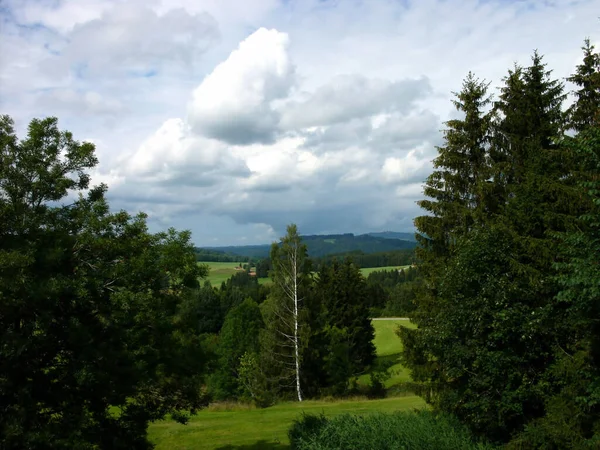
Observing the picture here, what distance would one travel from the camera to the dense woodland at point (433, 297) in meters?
9.66

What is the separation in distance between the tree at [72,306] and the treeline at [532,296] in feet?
30.5

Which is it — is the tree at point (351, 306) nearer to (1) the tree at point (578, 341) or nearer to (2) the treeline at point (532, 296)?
(2) the treeline at point (532, 296)

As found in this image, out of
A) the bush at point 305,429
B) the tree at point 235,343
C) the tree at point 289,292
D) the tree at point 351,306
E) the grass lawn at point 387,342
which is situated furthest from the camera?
the grass lawn at point 387,342

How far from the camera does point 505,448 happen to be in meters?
14.5

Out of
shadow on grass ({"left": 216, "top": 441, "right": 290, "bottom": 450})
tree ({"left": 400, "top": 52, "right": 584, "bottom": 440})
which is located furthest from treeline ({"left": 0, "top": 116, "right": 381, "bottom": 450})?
tree ({"left": 400, "top": 52, "right": 584, "bottom": 440})

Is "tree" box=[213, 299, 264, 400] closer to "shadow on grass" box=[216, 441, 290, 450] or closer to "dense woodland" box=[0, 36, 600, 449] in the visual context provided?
"shadow on grass" box=[216, 441, 290, 450]

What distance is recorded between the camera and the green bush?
1352 centimetres

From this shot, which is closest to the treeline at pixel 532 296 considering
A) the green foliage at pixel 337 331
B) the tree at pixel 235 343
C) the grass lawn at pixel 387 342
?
the green foliage at pixel 337 331

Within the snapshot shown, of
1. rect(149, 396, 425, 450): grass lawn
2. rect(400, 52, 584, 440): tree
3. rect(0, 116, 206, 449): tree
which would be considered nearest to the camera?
rect(0, 116, 206, 449): tree

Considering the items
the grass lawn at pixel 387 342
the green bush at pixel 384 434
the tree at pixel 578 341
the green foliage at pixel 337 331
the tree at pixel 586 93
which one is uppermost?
the tree at pixel 586 93

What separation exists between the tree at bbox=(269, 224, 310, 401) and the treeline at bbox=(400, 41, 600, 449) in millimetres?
19052

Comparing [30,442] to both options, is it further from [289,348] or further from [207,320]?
[207,320]

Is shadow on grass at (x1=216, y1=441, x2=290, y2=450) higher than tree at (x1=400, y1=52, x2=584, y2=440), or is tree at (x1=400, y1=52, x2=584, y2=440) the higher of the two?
tree at (x1=400, y1=52, x2=584, y2=440)

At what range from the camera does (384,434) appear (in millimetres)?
14070
